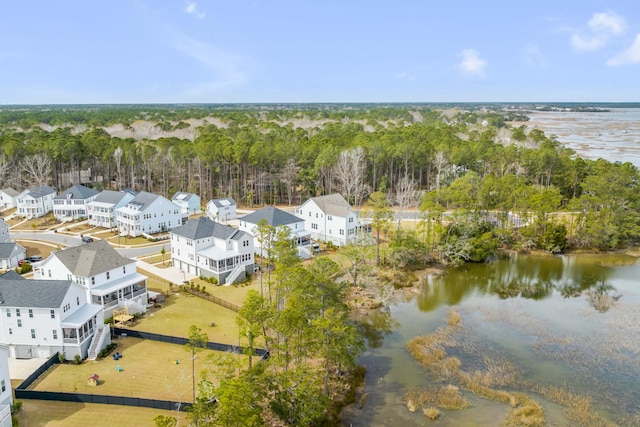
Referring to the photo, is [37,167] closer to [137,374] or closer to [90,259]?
[90,259]

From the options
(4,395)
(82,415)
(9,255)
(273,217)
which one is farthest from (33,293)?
(273,217)

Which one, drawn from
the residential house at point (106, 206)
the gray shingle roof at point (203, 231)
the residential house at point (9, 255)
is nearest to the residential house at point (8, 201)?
the residential house at point (106, 206)

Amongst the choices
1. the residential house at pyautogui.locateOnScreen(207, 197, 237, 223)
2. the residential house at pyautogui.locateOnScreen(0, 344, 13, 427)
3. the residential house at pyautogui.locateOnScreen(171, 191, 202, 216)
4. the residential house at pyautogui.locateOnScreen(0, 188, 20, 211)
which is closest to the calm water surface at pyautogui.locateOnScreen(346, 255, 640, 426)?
the residential house at pyautogui.locateOnScreen(0, 344, 13, 427)

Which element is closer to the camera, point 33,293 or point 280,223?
point 33,293

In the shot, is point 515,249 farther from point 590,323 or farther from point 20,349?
point 20,349

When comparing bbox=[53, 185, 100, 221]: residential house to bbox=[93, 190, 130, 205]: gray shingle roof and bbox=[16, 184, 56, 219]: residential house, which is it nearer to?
bbox=[16, 184, 56, 219]: residential house

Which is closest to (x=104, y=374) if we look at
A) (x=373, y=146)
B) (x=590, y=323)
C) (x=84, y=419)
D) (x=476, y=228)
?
(x=84, y=419)
